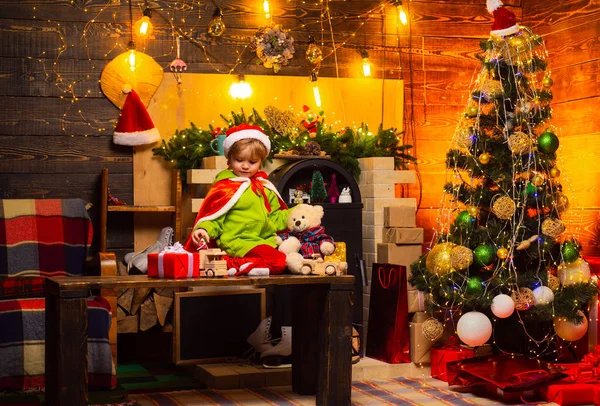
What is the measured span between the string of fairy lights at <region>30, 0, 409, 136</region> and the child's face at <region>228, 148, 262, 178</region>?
1386 millimetres

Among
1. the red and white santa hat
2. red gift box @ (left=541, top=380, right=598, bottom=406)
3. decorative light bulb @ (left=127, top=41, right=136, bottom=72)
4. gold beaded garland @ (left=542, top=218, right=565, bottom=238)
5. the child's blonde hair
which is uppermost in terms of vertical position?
decorative light bulb @ (left=127, top=41, right=136, bottom=72)

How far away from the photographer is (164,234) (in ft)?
17.3

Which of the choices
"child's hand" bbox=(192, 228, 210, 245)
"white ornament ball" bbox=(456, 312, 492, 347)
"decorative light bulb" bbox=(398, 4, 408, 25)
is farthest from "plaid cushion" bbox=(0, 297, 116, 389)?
"decorative light bulb" bbox=(398, 4, 408, 25)

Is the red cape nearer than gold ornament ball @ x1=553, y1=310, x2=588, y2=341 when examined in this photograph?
Yes

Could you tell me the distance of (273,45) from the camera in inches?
225

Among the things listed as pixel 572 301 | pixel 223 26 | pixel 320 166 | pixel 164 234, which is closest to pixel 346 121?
pixel 320 166

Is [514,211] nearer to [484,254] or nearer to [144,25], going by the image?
[484,254]

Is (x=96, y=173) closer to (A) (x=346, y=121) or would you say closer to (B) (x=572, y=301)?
(A) (x=346, y=121)

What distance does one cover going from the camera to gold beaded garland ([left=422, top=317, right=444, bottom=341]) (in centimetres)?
459

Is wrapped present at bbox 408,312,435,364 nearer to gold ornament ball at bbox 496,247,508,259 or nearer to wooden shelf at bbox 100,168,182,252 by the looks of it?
gold ornament ball at bbox 496,247,508,259

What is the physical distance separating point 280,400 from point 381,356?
3.07 ft

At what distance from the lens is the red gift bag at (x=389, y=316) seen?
4.96 m

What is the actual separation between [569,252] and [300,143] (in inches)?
67.4

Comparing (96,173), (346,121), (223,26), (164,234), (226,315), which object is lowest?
(226,315)
